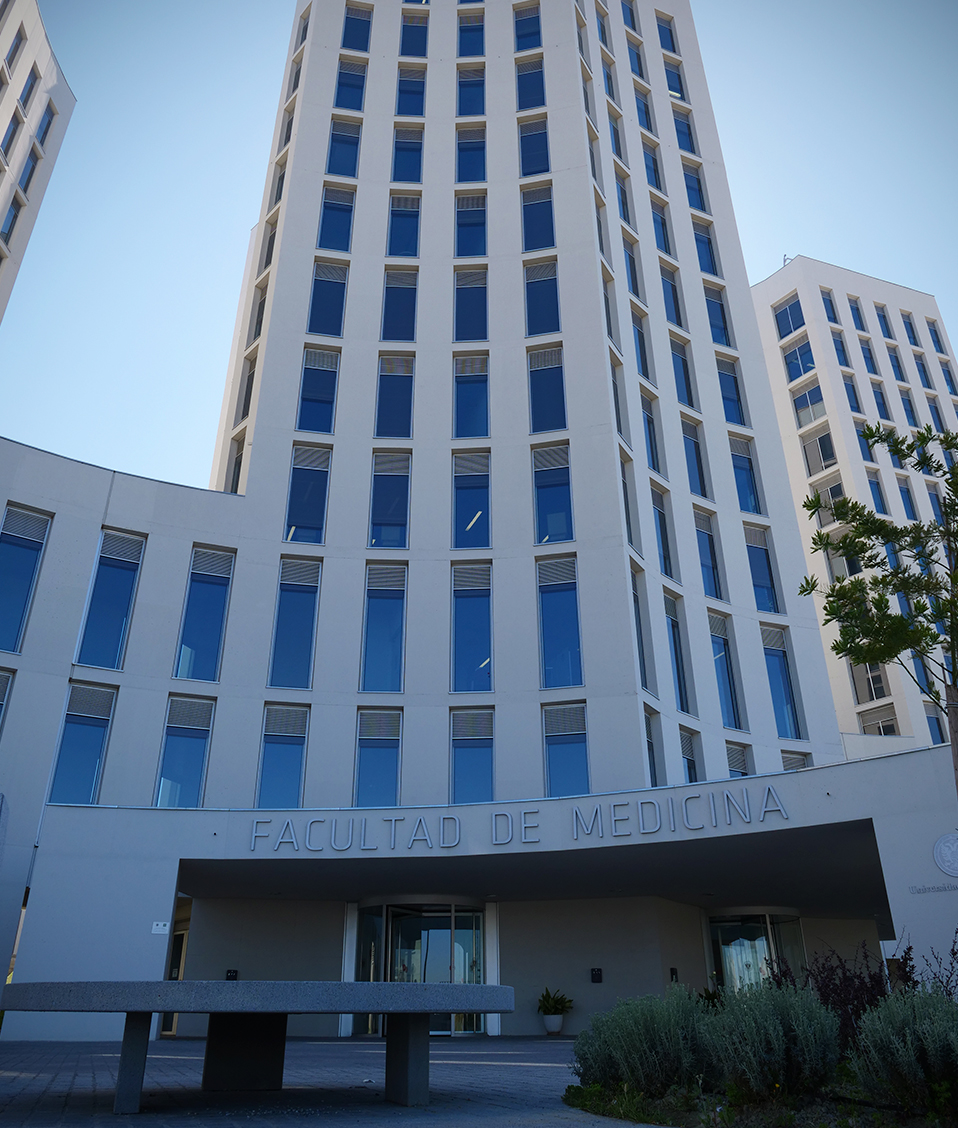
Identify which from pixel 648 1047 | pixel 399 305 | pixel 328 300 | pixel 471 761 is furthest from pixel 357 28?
pixel 648 1047

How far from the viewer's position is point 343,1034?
74.6 feet

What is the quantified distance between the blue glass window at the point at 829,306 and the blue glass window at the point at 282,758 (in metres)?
42.3

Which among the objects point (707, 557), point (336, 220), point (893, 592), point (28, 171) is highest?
point (28, 171)

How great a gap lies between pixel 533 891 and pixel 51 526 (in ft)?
49.4

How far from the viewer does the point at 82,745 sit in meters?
21.9

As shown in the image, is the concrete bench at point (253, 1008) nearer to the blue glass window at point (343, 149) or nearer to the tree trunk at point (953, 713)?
the tree trunk at point (953, 713)

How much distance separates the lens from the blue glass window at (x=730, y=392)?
33094 millimetres

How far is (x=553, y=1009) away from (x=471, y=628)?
9.55 meters

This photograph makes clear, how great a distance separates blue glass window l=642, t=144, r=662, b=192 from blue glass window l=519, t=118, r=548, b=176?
5.52m

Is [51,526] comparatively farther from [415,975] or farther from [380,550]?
[415,975]

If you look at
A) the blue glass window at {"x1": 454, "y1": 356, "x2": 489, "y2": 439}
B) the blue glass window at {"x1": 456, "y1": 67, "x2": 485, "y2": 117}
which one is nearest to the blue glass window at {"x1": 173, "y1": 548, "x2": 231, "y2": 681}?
the blue glass window at {"x1": 454, "y1": 356, "x2": 489, "y2": 439}

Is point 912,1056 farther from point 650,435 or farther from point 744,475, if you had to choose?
point 744,475

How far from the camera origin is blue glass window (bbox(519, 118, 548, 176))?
3144 centimetres

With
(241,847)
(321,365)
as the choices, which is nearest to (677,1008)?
(241,847)
